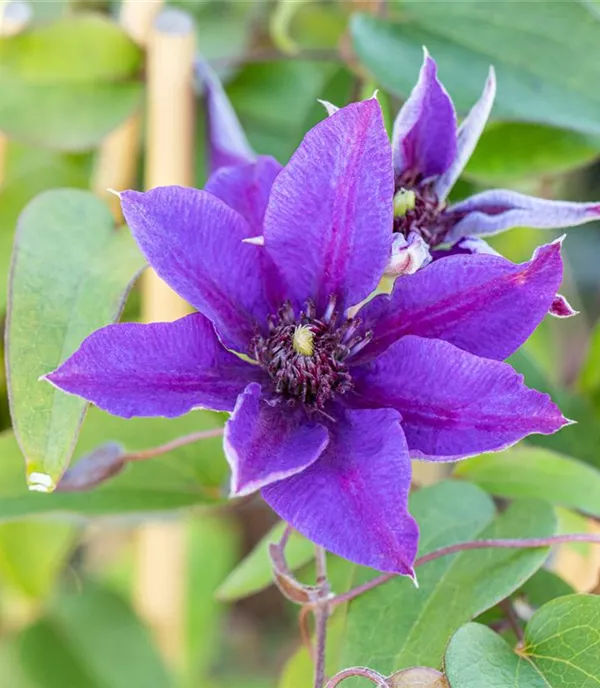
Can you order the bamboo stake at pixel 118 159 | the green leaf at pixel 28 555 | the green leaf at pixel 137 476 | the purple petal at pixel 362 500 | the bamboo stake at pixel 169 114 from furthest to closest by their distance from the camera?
the green leaf at pixel 28 555 < the bamboo stake at pixel 118 159 < the bamboo stake at pixel 169 114 < the green leaf at pixel 137 476 < the purple petal at pixel 362 500

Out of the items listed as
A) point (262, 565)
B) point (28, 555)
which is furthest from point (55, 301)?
point (28, 555)

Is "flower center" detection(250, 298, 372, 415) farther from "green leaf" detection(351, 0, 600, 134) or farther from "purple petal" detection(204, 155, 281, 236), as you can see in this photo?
"green leaf" detection(351, 0, 600, 134)

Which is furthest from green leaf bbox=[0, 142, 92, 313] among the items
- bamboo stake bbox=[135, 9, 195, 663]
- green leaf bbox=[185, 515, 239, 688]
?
green leaf bbox=[185, 515, 239, 688]

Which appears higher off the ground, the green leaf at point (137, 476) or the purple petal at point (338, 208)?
the purple petal at point (338, 208)

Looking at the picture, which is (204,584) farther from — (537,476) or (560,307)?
(560,307)

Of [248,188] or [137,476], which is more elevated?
[248,188]

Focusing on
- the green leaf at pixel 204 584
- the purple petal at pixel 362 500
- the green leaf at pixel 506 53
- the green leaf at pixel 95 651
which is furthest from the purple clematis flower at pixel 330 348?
the green leaf at pixel 204 584

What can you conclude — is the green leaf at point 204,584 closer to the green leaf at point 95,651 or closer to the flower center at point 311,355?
the green leaf at point 95,651
